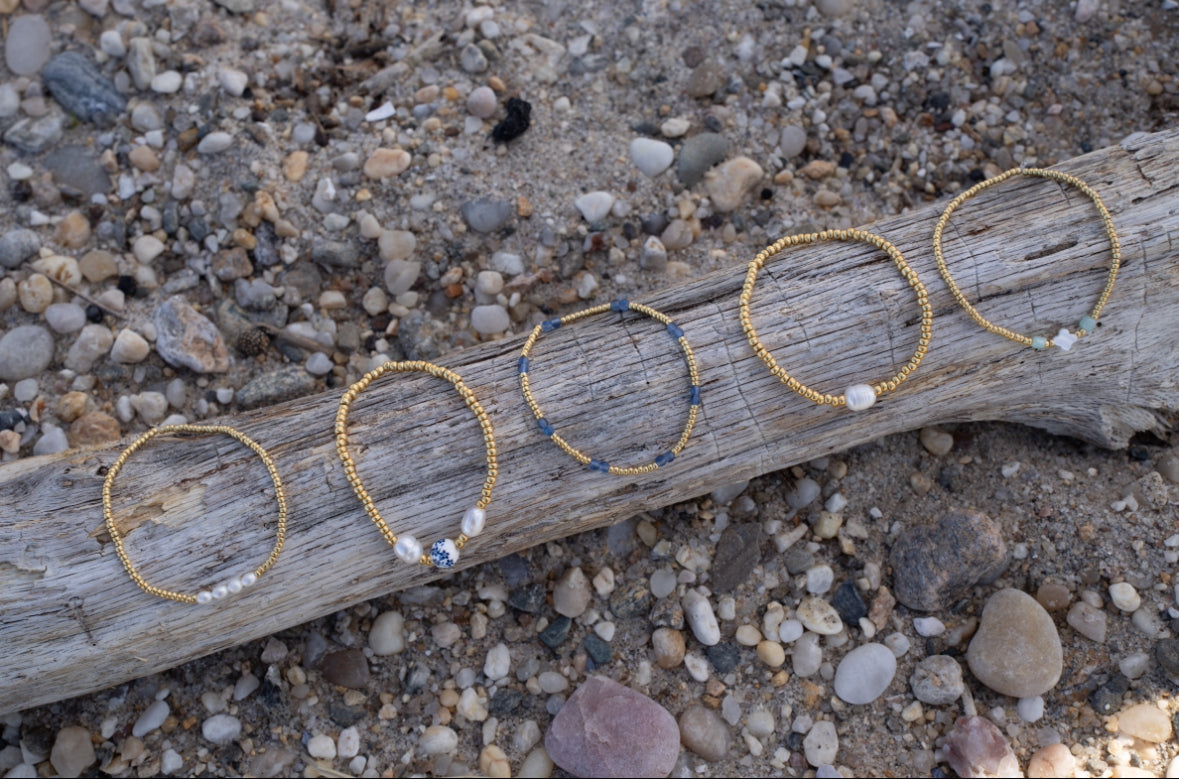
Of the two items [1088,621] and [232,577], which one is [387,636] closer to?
[232,577]

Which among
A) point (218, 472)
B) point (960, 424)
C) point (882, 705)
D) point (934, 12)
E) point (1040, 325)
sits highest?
point (934, 12)

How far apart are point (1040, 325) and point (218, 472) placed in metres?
3.31

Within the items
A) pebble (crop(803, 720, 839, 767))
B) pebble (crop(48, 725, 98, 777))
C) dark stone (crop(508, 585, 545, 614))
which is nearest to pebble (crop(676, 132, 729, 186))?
dark stone (crop(508, 585, 545, 614))

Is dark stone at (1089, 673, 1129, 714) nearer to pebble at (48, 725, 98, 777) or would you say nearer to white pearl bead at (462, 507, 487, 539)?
white pearl bead at (462, 507, 487, 539)

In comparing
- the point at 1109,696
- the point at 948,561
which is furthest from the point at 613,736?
the point at 1109,696

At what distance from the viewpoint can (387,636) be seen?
389 cm

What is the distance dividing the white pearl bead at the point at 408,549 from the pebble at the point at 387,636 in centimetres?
55

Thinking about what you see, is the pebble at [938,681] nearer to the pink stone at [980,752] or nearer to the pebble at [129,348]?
the pink stone at [980,752]

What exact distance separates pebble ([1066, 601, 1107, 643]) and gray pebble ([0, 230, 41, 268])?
16.6 feet

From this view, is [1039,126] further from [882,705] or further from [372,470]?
[372,470]

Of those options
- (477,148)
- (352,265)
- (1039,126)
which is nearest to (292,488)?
(352,265)

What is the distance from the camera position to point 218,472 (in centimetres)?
352

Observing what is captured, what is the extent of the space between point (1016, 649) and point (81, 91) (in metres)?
5.17

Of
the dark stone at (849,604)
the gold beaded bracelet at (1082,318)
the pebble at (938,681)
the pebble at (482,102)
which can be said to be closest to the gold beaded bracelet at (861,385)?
the gold beaded bracelet at (1082,318)
